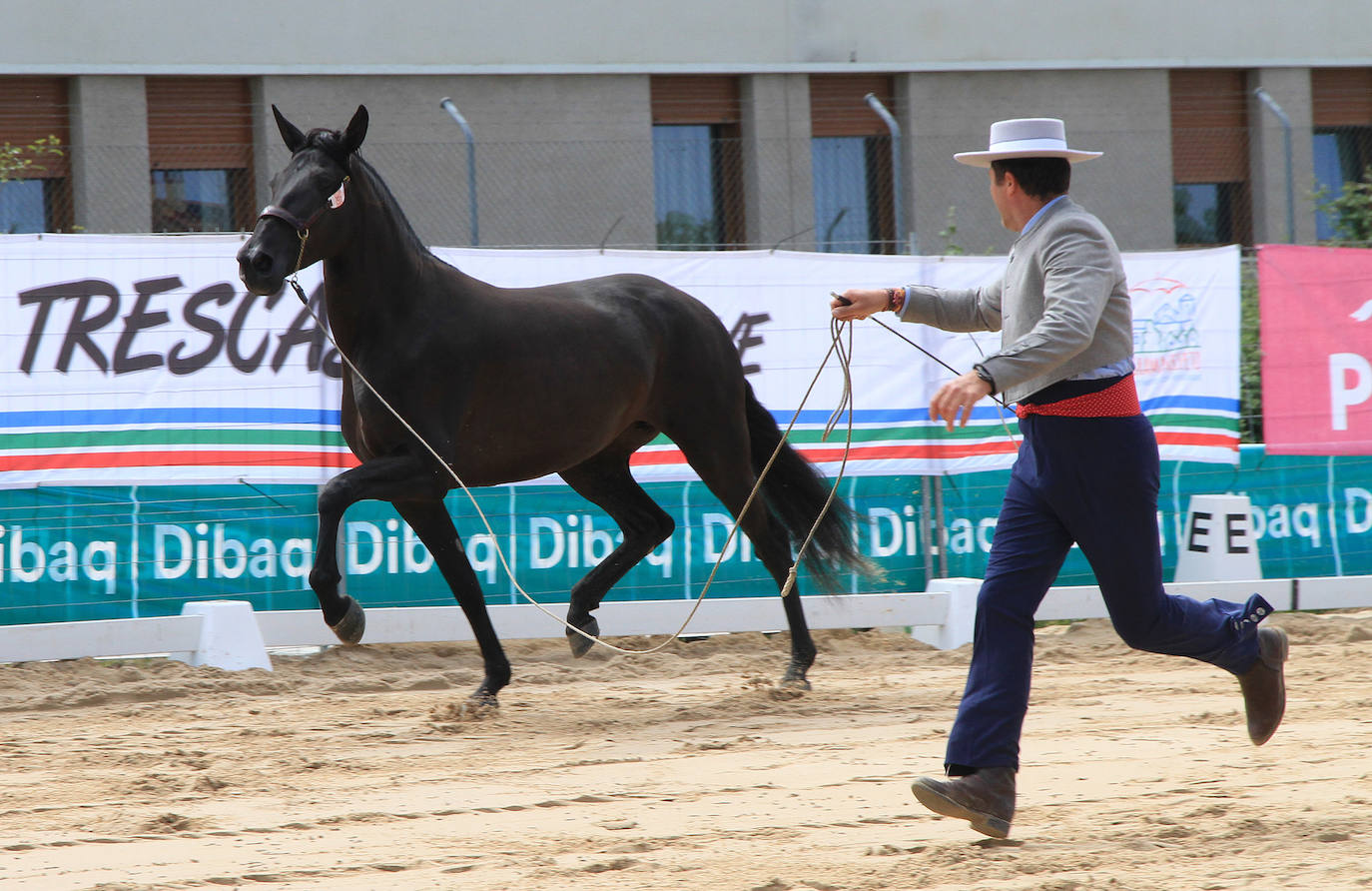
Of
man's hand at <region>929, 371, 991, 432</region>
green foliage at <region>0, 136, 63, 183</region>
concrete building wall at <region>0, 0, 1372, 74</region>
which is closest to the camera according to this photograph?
man's hand at <region>929, 371, 991, 432</region>

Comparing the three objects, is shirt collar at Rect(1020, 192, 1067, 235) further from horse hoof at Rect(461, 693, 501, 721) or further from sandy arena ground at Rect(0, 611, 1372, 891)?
horse hoof at Rect(461, 693, 501, 721)

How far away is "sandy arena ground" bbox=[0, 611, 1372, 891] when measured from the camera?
3439mm

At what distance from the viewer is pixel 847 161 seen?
16.8 meters

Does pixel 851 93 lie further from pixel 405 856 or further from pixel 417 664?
pixel 405 856

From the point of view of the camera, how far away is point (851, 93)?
→ 1691 cm

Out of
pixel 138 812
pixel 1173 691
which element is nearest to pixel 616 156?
pixel 1173 691

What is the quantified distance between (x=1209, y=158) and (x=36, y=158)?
1303cm

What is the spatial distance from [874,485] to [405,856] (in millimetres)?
4888

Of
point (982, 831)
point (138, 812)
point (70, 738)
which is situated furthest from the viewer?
point (70, 738)

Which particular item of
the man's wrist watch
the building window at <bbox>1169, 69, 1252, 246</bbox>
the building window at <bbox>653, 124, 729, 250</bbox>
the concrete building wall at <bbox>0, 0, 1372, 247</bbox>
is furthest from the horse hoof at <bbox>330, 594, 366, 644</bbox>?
the building window at <bbox>1169, 69, 1252, 246</bbox>

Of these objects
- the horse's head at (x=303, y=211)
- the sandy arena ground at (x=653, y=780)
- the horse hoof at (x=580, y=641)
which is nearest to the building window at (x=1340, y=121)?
the sandy arena ground at (x=653, y=780)

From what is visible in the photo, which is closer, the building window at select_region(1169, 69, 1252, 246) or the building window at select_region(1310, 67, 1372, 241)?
the building window at select_region(1169, 69, 1252, 246)

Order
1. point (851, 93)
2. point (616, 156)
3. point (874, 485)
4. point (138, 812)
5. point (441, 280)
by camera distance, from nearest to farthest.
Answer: point (138, 812), point (441, 280), point (874, 485), point (616, 156), point (851, 93)

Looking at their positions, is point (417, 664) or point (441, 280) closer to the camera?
point (441, 280)
